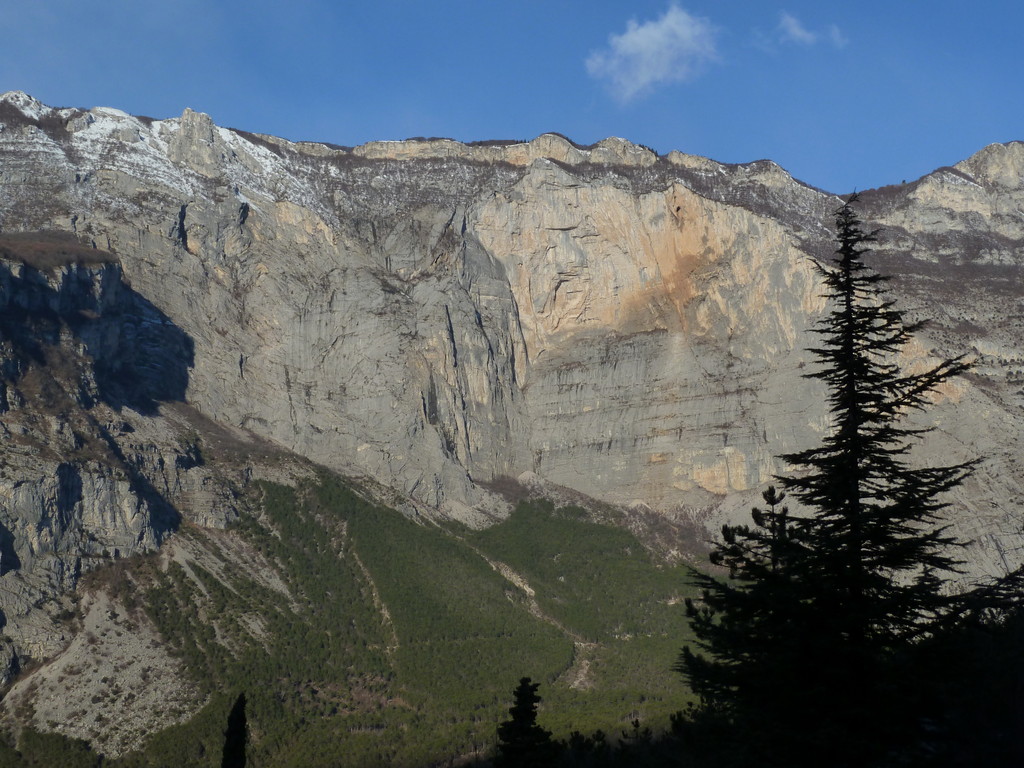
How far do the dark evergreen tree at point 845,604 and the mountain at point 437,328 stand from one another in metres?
70.0

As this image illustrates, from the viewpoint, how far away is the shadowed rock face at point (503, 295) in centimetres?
11075

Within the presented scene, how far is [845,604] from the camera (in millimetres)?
17125

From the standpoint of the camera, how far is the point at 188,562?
8606 cm

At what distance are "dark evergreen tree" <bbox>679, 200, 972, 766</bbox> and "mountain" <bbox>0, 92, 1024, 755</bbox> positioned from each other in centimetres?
7000

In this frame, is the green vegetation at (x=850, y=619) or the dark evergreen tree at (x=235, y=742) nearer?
the green vegetation at (x=850, y=619)

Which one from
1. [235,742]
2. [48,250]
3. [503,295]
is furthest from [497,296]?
[235,742]

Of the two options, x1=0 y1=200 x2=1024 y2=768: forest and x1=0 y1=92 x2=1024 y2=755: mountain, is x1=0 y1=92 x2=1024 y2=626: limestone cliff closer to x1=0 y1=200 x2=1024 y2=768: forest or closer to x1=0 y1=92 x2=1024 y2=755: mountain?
x1=0 y1=92 x2=1024 y2=755: mountain

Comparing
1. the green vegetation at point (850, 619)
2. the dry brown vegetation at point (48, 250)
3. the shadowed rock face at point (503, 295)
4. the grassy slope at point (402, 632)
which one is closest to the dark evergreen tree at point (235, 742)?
the green vegetation at point (850, 619)

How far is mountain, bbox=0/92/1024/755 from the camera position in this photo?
308ft

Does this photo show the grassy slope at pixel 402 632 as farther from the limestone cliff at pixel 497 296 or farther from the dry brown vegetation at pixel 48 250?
the dry brown vegetation at pixel 48 250

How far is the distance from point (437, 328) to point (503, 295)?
11.3m

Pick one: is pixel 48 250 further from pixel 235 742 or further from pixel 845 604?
pixel 845 604

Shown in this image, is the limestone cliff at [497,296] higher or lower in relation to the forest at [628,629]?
higher

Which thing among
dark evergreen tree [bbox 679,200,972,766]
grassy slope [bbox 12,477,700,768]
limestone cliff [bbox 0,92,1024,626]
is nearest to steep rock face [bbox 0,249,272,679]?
limestone cliff [bbox 0,92,1024,626]
